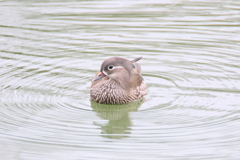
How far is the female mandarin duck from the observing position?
35.5ft

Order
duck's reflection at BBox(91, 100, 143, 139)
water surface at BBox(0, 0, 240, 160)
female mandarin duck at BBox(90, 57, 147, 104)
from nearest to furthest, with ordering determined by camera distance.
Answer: water surface at BBox(0, 0, 240, 160), duck's reflection at BBox(91, 100, 143, 139), female mandarin duck at BBox(90, 57, 147, 104)

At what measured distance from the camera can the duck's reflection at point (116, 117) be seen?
9.22 meters

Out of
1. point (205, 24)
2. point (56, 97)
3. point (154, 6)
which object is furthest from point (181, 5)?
point (56, 97)

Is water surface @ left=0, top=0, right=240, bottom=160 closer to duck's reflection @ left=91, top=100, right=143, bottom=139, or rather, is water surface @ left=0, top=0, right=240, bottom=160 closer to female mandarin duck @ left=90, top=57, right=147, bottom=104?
duck's reflection @ left=91, top=100, right=143, bottom=139

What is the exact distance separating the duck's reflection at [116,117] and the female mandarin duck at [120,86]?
5.2 inches

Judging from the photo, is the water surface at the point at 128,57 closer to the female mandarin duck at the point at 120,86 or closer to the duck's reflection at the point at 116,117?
the duck's reflection at the point at 116,117

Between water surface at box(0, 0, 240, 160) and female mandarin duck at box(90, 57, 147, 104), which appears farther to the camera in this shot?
female mandarin duck at box(90, 57, 147, 104)

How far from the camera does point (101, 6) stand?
17.8 meters

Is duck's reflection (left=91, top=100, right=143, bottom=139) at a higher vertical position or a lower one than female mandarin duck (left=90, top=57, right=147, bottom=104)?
lower

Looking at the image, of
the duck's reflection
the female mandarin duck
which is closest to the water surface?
the duck's reflection

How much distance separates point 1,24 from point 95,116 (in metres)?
7.16

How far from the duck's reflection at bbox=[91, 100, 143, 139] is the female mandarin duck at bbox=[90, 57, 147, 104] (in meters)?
0.13

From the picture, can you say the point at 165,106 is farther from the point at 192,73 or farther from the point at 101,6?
the point at 101,6

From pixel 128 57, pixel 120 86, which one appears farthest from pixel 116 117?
pixel 128 57
